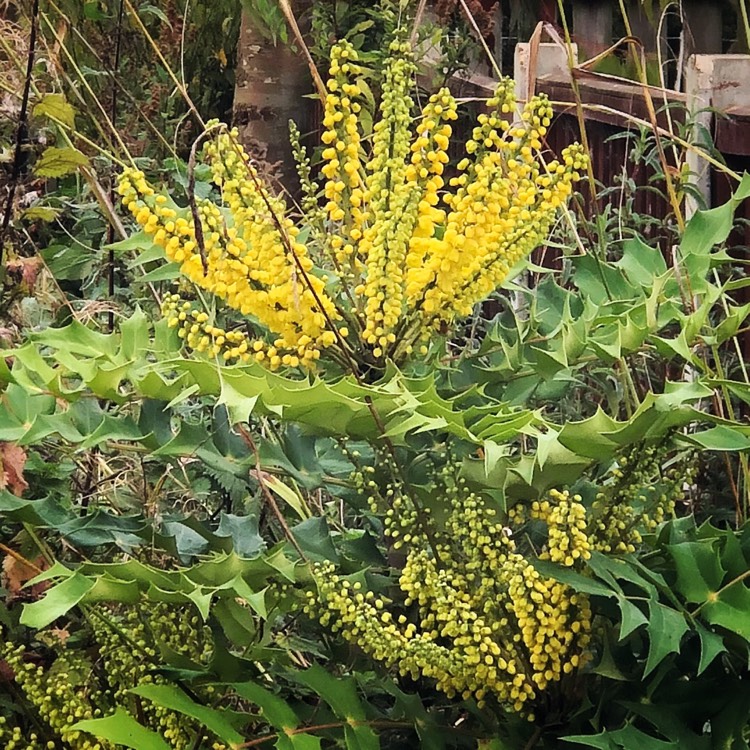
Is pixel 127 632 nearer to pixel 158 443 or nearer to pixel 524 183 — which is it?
pixel 158 443

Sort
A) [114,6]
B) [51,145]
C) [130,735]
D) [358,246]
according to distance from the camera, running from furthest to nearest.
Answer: [114,6] < [51,145] < [358,246] < [130,735]

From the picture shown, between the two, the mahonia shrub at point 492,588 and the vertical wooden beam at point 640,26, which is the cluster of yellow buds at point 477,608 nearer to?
Answer: the mahonia shrub at point 492,588

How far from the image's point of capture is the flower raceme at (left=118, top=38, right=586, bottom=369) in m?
0.98

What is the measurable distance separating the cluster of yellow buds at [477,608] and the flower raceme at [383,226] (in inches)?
6.7

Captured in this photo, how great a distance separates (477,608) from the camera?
101 cm

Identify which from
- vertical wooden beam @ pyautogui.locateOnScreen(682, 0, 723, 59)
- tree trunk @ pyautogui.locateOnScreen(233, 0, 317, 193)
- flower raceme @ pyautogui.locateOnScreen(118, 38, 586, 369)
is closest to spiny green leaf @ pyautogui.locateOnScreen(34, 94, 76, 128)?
flower raceme @ pyautogui.locateOnScreen(118, 38, 586, 369)

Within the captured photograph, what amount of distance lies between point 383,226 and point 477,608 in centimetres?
34

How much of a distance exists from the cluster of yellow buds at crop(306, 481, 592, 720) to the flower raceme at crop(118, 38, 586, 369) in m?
0.17

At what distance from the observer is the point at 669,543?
1.05 meters

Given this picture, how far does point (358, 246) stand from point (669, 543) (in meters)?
0.38

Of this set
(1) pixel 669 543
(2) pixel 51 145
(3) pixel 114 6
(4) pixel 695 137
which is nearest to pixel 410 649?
(1) pixel 669 543

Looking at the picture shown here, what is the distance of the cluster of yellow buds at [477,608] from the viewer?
953 mm

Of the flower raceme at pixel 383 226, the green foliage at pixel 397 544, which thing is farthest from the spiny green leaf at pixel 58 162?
the flower raceme at pixel 383 226

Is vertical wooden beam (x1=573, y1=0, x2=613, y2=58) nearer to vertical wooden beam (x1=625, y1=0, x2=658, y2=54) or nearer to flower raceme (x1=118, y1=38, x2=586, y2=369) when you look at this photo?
vertical wooden beam (x1=625, y1=0, x2=658, y2=54)
